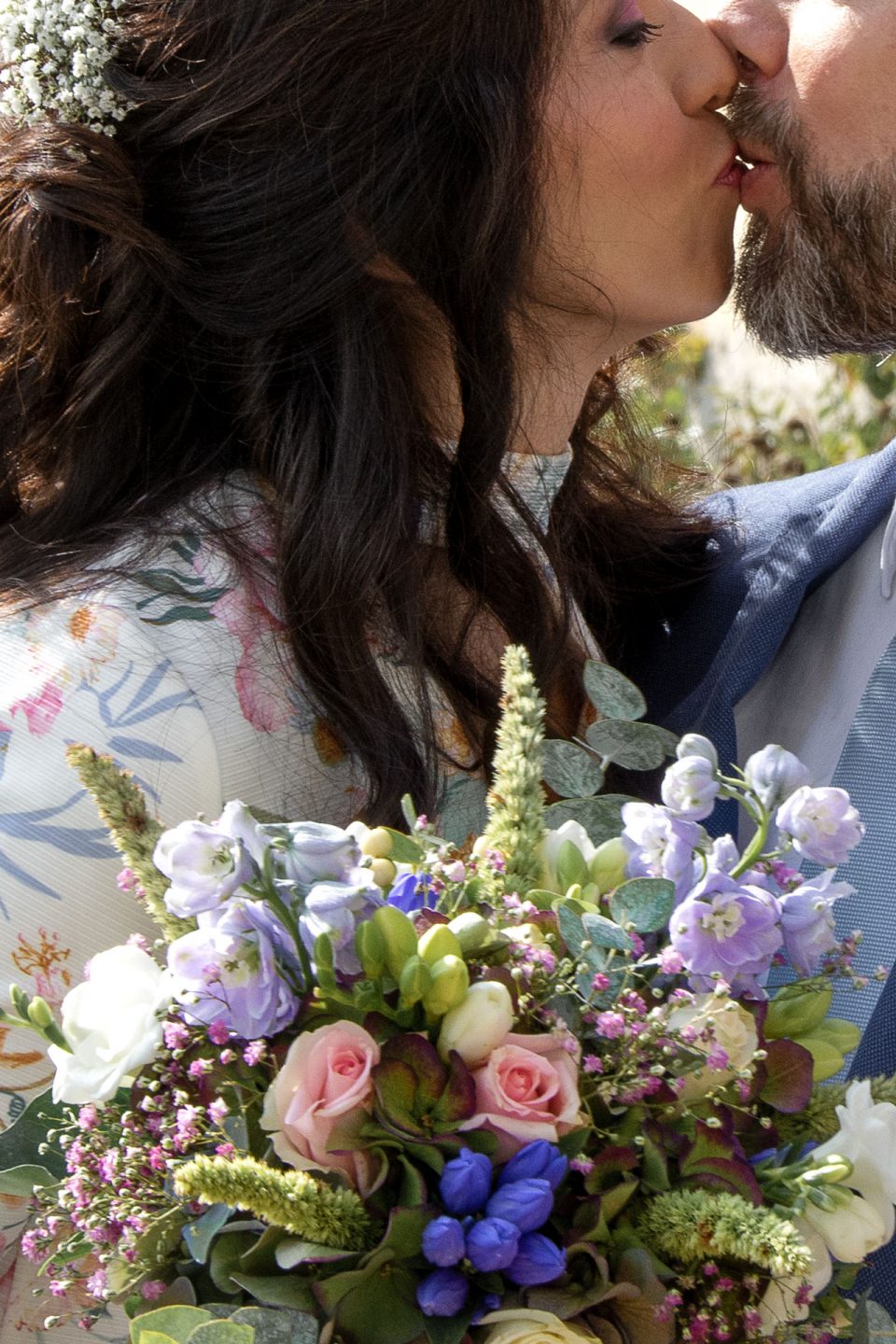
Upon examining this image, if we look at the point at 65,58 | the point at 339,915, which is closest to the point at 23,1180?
the point at 339,915

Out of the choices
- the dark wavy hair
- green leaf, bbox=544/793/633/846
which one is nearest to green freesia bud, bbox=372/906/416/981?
green leaf, bbox=544/793/633/846

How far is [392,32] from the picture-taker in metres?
1.79

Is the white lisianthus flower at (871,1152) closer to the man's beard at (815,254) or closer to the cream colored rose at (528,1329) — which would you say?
the cream colored rose at (528,1329)

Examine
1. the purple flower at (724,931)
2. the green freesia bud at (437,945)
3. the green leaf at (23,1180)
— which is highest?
the purple flower at (724,931)

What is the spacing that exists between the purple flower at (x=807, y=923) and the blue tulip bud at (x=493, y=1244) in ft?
0.92

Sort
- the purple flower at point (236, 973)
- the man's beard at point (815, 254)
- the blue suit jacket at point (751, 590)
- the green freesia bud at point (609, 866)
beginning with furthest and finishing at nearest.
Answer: the man's beard at point (815, 254) → the blue suit jacket at point (751, 590) → the green freesia bud at point (609, 866) → the purple flower at point (236, 973)

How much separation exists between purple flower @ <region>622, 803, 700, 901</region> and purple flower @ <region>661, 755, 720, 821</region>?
0.01 m

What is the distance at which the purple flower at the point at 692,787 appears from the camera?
A: 1.01 m

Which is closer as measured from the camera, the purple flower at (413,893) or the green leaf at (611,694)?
the purple flower at (413,893)

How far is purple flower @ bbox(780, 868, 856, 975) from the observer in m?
1.02

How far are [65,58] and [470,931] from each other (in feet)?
4.12

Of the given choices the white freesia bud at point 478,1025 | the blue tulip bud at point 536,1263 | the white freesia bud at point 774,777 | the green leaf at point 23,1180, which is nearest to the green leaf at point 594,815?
the white freesia bud at point 774,777

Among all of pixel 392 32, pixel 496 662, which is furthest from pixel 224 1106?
pixel 392 32

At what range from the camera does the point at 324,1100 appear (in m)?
0.90
